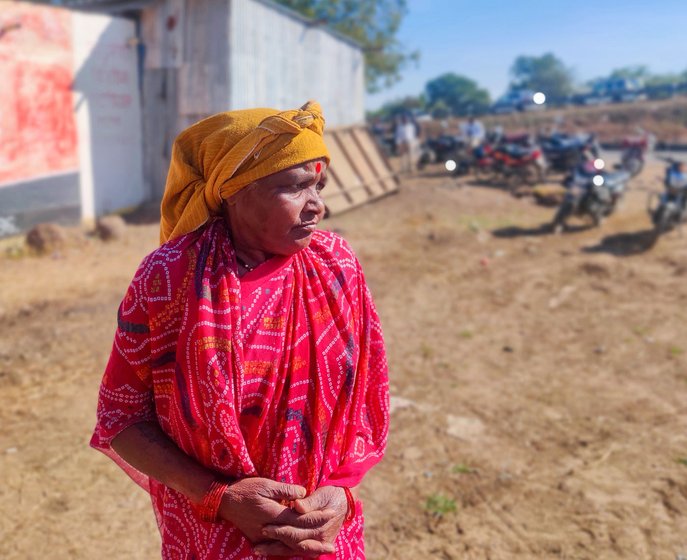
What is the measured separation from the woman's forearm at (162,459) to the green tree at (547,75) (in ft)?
74.3

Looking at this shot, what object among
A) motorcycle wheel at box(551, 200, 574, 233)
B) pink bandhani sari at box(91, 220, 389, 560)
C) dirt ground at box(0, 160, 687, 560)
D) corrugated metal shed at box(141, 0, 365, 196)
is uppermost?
corrugated metal shed at box(141, 0, 365, 196)

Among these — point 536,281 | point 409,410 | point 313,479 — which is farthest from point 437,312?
point 313,479

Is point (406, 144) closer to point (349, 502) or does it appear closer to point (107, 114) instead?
point (107, 114)

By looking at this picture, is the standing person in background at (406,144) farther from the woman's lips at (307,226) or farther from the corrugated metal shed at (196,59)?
the woman's lips at (307,226)

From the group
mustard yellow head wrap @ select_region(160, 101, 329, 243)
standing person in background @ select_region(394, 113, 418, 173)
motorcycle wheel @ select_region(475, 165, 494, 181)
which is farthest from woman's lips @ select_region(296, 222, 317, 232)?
standing person in background @ select_region(394, 113, 418, 173)

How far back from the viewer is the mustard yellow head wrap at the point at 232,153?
148cm

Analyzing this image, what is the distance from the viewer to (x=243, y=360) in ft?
4.83

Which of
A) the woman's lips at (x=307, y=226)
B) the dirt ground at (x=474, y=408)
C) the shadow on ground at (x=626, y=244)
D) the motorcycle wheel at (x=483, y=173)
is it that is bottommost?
the dirt ground at (x=474, y=408)

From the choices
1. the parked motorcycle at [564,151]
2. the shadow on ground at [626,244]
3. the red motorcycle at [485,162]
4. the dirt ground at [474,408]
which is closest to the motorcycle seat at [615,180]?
the shadow on ground at [626,244]

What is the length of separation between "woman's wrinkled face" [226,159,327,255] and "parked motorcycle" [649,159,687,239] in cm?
887

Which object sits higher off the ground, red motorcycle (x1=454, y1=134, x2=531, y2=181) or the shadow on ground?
red motorcycle (x1=454, y1=134, x2=531, y2=181)

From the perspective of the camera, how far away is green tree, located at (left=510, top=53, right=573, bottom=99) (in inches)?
951

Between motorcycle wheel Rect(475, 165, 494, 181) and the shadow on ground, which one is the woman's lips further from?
motorcycle wheel Rect(475, 165, 494, 181)

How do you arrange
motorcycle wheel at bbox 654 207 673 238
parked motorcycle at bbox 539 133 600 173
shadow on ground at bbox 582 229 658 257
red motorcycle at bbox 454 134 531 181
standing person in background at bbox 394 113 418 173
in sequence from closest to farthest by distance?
shadow on ground at bbox 582 229 658 257 < motorcycle wheel at bbox 654 207 673 238 < red motorcycle at bbox 454 134 531 181 < parked motorcycle at bbox 539 133 600 173 < standing person in background at bbox 394 113 418 173
